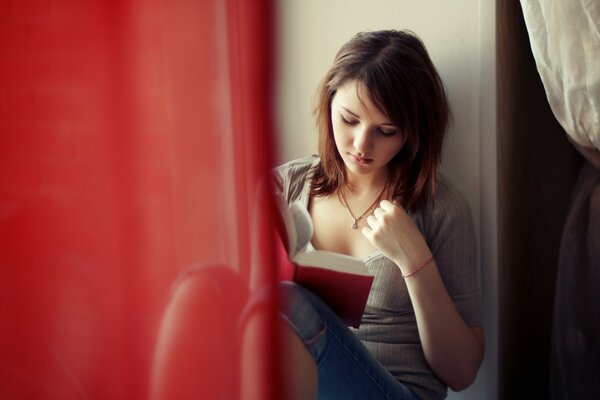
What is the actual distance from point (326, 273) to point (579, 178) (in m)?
0.59

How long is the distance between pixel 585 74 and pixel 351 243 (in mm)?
472

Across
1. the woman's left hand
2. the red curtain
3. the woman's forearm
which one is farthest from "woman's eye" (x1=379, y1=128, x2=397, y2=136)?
the red curtain

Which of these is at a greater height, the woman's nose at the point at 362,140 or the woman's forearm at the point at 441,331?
the woman's nose at the point at 362,140

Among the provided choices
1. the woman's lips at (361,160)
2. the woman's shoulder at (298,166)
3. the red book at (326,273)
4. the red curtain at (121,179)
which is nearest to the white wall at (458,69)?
the woman's shoulder at (298,166)

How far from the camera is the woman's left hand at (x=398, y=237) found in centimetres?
101

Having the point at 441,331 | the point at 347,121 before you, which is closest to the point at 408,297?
the point at 441,331

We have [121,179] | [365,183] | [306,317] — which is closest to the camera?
[121,179]

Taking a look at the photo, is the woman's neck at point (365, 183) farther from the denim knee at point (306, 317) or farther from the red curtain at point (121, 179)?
the red curtain at point (121, 179)

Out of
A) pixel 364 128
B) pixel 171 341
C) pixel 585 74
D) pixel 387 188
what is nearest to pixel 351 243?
pixel 387 188

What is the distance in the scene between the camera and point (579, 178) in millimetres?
1186

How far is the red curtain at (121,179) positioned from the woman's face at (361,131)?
61 cm

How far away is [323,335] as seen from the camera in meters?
0.85

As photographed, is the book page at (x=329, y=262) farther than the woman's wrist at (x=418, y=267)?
No

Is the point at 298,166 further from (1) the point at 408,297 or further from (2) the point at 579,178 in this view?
(2) the point at 579,178
